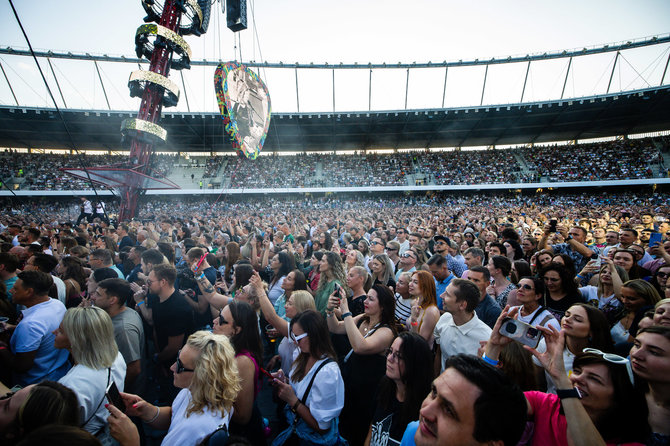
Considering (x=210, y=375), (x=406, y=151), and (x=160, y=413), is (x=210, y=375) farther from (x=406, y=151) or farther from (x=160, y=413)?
(x=406, y=151)

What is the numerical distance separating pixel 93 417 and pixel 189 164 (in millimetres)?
35371

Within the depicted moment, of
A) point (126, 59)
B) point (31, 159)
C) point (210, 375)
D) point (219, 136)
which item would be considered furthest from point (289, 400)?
point (31, 159)

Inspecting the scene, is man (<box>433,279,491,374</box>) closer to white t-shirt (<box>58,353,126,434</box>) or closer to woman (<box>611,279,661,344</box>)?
woman (<box>611,279,661,344</box>)

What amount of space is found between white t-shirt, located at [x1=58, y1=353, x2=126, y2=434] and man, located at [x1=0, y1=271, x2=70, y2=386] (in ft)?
3.38

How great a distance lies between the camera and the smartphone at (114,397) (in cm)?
196

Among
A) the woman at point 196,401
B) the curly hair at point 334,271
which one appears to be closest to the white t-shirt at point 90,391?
the woman at point 196,401

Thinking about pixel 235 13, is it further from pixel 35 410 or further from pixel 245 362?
pixel 35 410

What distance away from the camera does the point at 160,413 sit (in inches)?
81.2

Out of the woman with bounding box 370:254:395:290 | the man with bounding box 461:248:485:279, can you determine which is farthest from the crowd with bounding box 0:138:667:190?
the woman with bounding box 370:254:395:290

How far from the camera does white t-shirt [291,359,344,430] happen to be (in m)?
2.11

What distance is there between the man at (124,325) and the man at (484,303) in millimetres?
3649

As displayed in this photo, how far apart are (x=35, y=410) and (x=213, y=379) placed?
2.78 ft

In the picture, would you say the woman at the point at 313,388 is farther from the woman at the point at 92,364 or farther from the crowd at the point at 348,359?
the woman at the point at 92,364

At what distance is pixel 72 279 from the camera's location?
4.14 meters
